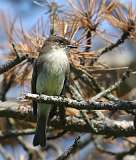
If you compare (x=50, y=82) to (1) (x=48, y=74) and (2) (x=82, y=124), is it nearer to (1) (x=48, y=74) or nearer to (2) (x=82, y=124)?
(1) (x=48, y=74)

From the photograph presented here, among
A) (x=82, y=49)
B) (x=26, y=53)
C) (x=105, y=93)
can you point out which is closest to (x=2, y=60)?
(x=26, y=53)

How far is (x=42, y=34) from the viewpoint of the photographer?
4086mm

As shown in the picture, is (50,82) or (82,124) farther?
(50,82)

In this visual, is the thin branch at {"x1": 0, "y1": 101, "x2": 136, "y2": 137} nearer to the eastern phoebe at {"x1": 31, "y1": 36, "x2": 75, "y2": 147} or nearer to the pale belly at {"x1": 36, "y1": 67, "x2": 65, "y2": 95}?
the eastern phoebe at {"x1": 31, "y1": 36, "x2": 75, "y2": 147}

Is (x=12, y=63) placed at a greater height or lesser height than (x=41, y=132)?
greater

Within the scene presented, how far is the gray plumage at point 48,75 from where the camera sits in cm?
424

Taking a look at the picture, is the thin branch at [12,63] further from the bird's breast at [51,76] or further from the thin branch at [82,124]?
the bird's breast at [51,76]

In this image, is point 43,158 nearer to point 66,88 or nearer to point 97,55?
point 66,88

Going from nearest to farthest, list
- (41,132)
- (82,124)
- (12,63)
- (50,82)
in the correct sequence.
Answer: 1. (12,63)
2. (82,124)
3. (41,132)
4. (50,82)

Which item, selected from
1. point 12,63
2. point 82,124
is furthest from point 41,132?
point 12,63

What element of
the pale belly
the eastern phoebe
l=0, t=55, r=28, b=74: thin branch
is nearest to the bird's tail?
the eastern phoebe

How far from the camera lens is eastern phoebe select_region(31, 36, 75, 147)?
4230 millimetres

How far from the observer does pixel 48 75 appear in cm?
447

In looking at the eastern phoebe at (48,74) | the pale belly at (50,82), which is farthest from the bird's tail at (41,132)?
the pale belly at (50,82)
